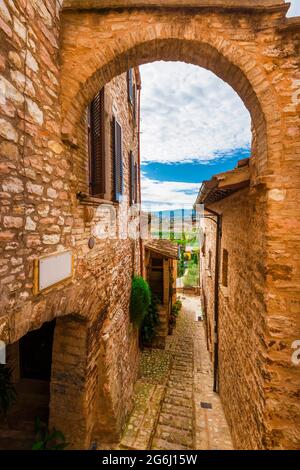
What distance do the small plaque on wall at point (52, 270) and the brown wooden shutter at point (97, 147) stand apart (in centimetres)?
160

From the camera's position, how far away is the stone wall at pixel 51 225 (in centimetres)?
187

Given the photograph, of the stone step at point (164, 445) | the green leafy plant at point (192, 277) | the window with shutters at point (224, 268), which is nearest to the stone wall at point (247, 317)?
the window with shutters at point (224, 268)

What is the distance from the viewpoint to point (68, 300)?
9.11 ft

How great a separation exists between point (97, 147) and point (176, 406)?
676cm

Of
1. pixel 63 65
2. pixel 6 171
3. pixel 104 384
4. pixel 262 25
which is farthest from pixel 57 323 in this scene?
pixel 262 25

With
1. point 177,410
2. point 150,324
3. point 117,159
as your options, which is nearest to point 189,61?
point 117,159

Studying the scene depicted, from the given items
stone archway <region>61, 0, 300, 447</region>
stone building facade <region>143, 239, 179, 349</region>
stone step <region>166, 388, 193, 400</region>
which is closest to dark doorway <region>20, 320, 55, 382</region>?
stone step <region>166, 388, 193, 400</region>

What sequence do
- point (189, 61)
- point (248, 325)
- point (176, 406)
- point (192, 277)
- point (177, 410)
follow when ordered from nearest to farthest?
point (189, 61), point (248, 325), point (177, 410), point (176, 406), point (192, 277)

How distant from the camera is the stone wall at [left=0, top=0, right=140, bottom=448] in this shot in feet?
6.13

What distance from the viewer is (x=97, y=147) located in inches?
158

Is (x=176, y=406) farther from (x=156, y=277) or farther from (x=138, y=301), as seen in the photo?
(x=156, y=277)

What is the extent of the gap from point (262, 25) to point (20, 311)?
4.01 metres

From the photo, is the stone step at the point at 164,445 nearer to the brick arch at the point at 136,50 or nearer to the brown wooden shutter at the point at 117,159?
the brown wooden shutter at the point at 117,159
